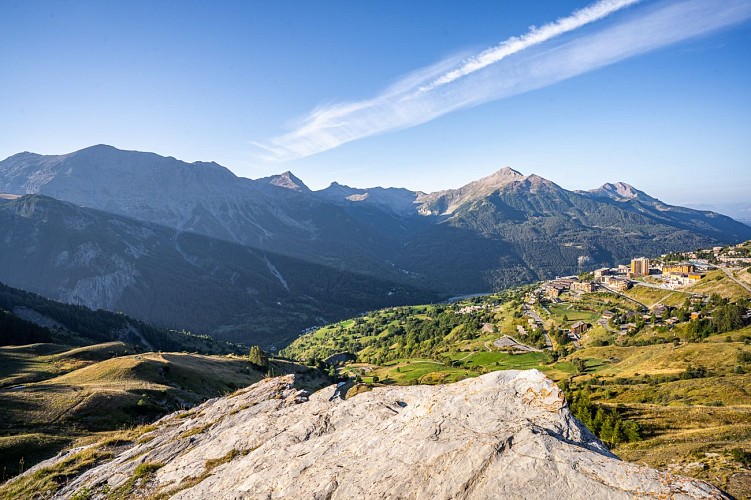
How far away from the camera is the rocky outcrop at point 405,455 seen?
9.52 metres

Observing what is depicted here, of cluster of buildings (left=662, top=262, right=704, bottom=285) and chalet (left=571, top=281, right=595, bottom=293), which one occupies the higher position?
cluster of buildings (left=662, top=262, right=704, bottom=285)

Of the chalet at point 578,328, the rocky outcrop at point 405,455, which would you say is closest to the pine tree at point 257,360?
the rocky outcrop at point 405,455

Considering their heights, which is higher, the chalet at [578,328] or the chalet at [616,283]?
the chalet at [616,283]

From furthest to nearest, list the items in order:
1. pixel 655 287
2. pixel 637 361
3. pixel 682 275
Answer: pixel 655 287 → pixel 682 275 → pixel 637 361

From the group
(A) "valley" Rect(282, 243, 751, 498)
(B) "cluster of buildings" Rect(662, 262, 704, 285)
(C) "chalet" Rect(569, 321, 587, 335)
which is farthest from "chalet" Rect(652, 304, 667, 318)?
(B) "cluster of buildings" Rect(662, 262, 704, 285)

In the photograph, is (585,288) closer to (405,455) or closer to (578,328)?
(578,328)

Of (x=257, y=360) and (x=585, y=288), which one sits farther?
(x=585, y=288)

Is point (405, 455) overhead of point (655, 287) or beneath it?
overhead

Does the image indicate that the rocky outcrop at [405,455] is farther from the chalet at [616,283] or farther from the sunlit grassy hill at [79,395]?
the chalet at [616,283]

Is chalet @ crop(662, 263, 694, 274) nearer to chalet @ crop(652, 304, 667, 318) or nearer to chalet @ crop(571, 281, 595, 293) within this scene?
chalet @ crop(571, 281, 595, 293)

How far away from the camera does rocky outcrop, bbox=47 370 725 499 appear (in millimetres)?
9523

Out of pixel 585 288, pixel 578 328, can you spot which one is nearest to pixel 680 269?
pixel 585 288

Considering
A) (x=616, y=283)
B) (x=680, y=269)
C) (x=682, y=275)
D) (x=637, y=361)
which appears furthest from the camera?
(x=616, y=283)

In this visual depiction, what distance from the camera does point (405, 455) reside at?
11984 mm
